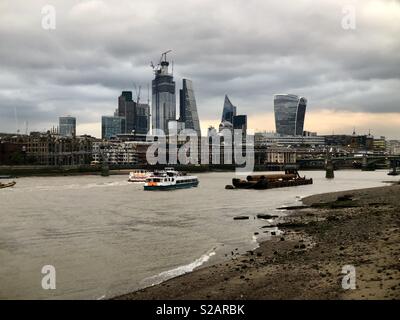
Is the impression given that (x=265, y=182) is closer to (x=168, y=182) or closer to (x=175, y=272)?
(x=168, y=182)

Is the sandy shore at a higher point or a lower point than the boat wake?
higher

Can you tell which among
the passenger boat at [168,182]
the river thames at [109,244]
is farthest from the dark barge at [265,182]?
the river thames at [109,244]

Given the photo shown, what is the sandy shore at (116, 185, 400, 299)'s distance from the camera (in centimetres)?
1582

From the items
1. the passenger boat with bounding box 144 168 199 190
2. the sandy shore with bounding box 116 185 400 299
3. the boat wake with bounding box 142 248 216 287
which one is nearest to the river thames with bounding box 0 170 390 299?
the boat wake with bounding box 142 248 216 287

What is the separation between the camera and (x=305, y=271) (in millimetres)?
18781

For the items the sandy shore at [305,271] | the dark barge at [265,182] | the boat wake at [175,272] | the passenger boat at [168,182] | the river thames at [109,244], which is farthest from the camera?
the dark barge at [265,182]

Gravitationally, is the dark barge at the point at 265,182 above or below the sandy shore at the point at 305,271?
below

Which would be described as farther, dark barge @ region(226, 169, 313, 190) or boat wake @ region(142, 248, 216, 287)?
dark barge @ region(226, 169, 313, 190)

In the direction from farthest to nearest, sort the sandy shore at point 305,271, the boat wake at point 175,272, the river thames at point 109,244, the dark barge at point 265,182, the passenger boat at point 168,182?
the dark barge at point 265,182
the passenger boat at point 168,182
the river thames at point 109,244
the boat wake at point 175,272
the sandy shore at point 305,271

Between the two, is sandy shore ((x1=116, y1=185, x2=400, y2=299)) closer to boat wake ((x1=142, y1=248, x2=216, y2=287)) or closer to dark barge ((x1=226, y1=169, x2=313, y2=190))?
boat wake ((x1=142, y1=248, x2=216, y2=287))

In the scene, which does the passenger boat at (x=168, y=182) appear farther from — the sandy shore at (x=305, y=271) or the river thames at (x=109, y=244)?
the sandy shore at (x=305, y=271)

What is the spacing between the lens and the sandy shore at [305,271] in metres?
15.8
